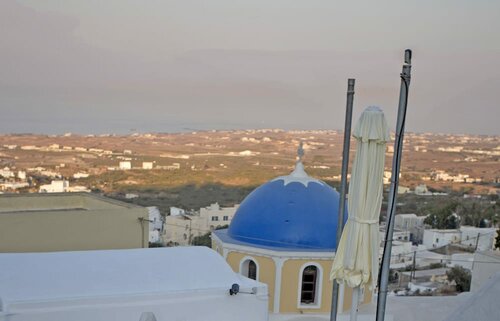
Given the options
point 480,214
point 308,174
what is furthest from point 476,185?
point 308,174

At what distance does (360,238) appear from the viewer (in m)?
5.43

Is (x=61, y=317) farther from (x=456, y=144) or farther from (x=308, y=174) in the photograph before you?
(x=456, y=144)

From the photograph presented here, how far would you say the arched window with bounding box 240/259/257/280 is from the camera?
10039 mm

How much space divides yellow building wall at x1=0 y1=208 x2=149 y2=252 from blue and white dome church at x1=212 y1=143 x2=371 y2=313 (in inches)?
77.5

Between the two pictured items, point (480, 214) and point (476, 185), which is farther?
point (480, 214)

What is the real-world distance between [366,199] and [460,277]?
22.8 meters

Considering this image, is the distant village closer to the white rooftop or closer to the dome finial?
the dome finial

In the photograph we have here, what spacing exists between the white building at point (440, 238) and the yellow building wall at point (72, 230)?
29.4 metres

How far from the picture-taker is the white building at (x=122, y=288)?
6621 mm

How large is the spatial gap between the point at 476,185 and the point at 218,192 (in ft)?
65.1

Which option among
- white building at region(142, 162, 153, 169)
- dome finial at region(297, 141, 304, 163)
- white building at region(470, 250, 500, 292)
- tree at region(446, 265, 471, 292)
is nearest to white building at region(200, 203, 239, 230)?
white building at region(142, 162, 153, 169)

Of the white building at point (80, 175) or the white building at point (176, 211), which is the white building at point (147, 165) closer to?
the white building at point (176, 211)

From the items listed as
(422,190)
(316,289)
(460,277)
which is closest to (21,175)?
(316,289)

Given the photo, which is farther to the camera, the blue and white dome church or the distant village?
the distant village
